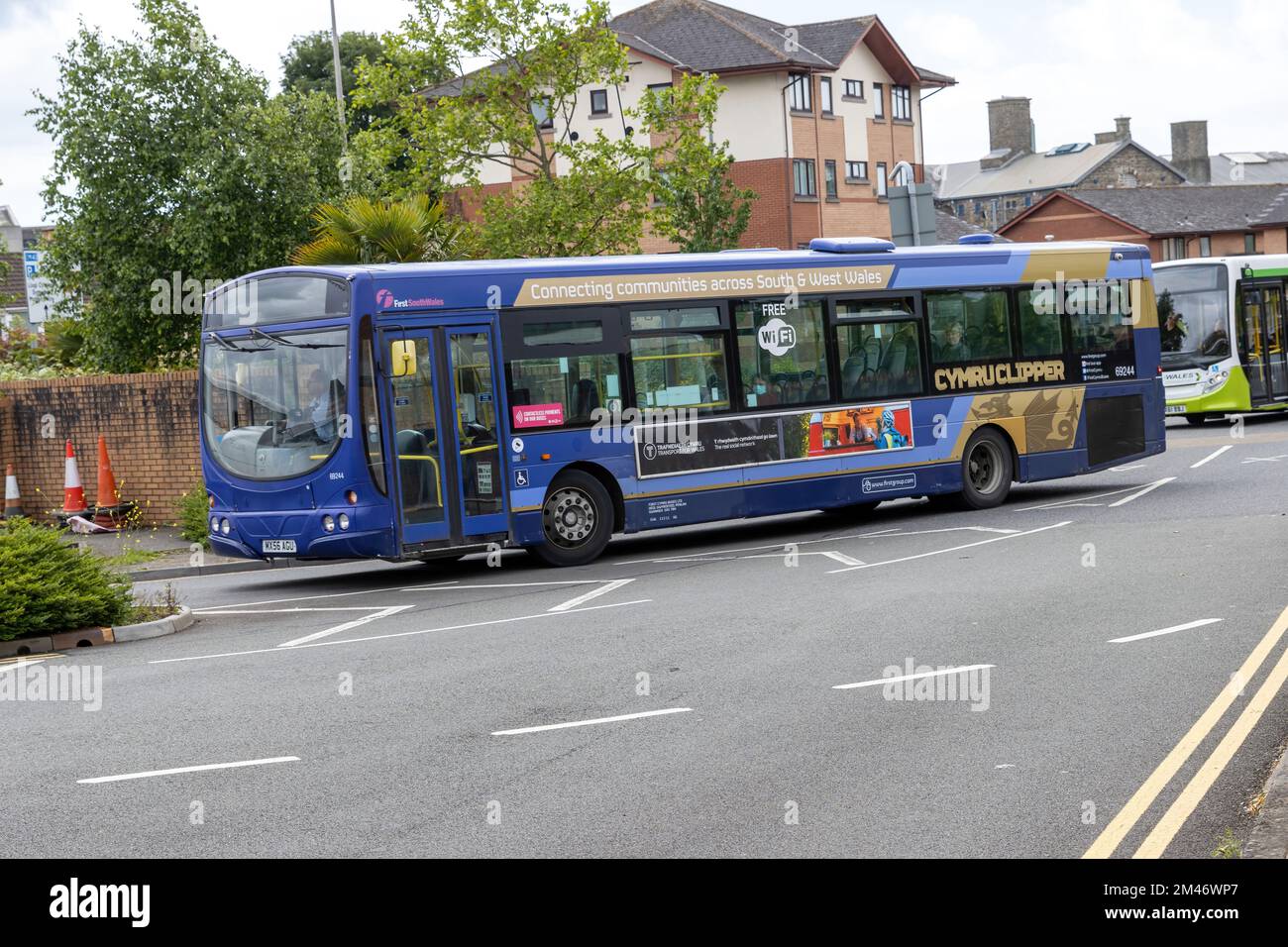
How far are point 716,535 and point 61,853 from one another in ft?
44.3

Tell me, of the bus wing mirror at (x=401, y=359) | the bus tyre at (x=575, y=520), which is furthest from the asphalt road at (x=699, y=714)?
the bus wing mirror at (x=401, y=359)

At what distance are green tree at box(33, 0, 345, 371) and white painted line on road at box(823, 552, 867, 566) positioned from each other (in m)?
12.3

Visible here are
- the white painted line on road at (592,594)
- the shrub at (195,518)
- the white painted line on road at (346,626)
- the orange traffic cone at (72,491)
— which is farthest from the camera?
the orange traffic cone at (72,491)

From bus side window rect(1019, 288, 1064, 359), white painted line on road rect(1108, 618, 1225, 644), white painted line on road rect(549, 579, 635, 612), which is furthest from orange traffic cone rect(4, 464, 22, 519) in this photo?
white painted line on road rect(1108, 618, 1225, 644)

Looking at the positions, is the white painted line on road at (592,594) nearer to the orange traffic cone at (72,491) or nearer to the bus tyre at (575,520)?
the bus tyre at (575,520)

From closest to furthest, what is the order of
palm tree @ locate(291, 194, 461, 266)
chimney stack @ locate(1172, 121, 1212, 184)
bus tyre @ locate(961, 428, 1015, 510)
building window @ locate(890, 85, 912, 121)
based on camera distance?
bus tyre @ locate(961, 428, 1015, 510), palm tree @ locate(291, 194, 461, 266), building window @ locate(890, 85, 912, 121), chimney stack @ locate(1172, 121, 1212, 184)

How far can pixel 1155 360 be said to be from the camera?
21969 millimetres

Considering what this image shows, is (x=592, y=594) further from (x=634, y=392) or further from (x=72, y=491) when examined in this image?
(x=72, y=491)

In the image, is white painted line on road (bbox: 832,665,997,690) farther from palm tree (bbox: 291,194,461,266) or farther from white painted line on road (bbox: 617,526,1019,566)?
palm tree (bbox: 291,194,461,266)

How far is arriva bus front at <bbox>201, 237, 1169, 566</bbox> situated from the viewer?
50.6 ft

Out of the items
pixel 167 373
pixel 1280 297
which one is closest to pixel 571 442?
pixel 167 373

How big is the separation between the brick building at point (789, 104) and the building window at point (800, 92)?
54 mm

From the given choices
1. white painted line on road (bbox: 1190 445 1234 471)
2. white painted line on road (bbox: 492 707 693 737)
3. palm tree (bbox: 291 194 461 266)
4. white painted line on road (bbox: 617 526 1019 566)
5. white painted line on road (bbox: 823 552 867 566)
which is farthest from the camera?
white painted line on road (bbox: 1190 445 1234 471)

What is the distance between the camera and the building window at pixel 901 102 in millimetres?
63031
